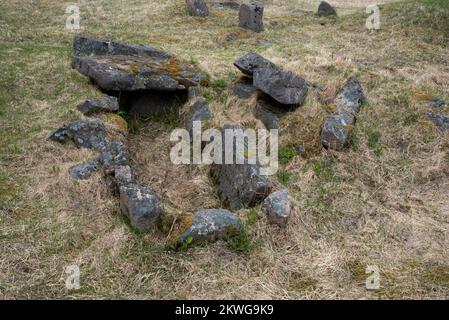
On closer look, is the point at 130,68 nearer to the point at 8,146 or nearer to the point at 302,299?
the point at 8,146

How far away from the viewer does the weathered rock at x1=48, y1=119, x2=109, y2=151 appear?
304 inches

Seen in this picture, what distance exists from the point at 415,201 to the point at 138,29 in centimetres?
1173

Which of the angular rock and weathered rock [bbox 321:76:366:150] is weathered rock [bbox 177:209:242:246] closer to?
weathered rock [bbox 321:76:366:150]

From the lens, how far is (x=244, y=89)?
32.4ft

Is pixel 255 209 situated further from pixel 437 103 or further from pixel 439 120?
pixel 437 103

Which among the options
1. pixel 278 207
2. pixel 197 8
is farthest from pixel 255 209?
pixel 197 8

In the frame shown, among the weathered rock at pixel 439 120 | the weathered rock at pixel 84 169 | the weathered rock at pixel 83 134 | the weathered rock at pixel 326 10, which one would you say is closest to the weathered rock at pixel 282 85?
the weathered rock at pixel 439 120

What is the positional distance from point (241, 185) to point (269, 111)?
288 cm

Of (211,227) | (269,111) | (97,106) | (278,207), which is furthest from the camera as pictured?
(269,111)

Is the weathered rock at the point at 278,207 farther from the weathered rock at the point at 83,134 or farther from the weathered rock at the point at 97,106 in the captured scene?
the weathered rock at the point at 97,106

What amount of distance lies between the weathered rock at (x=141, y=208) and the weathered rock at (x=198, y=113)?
2.80 metres

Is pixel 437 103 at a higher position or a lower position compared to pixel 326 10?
lower

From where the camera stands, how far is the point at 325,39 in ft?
49.2

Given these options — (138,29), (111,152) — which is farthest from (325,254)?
(138,29)
